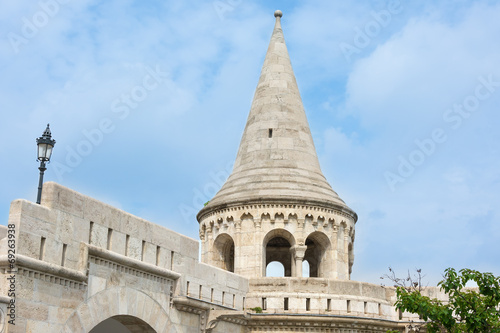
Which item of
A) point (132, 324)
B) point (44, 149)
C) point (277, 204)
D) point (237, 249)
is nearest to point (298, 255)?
point (277, 204)

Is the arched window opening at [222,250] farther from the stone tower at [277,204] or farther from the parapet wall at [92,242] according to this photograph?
the parapet wall at [92,242]

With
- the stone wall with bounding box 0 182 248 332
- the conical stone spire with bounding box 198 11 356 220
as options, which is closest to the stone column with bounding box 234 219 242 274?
the conical stone spire with bounding box 198 11 356 220

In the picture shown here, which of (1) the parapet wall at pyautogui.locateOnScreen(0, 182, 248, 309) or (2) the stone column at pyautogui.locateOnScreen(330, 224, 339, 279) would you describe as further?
(2) the stone column at pyautogui.locateOnScreen(330, 224, 339, 279)

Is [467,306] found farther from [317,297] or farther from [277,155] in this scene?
[277,155]

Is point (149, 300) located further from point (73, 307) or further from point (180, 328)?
point (73, 307)

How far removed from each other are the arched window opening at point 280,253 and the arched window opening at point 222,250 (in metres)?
2.62

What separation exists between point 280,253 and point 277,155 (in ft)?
13.0

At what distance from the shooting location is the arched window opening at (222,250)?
Result: 810 inches

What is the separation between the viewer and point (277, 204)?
19.8 m

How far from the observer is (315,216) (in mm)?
19891

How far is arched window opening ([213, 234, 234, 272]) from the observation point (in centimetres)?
2058

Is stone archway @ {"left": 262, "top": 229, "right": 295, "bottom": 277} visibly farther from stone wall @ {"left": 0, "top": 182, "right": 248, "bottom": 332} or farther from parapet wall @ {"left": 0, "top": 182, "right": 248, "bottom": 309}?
stone wall @ {"left": 0, "top": 182, "right": 248, "bottom": 332}

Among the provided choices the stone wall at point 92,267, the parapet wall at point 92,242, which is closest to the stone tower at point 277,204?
the parapet wall at point 92,242

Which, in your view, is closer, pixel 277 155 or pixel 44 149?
pixel 44 149
